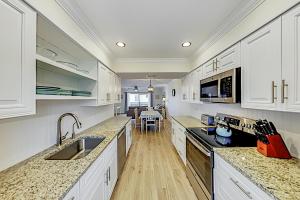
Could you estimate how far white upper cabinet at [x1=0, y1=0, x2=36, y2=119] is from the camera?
0.85 m

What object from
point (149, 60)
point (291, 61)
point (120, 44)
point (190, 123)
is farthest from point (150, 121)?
point (291, 61)

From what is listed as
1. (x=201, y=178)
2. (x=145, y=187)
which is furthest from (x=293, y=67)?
(x=145, y=187)

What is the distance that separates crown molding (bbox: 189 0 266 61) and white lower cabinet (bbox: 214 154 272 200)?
1526mm

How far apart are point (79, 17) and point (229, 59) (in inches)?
74.5

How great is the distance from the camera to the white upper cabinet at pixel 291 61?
1.07m

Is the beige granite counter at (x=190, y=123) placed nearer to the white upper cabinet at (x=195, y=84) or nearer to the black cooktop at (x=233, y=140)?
the white upper cabinet at (x=195, y=84)

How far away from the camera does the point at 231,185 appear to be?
51.9 inches

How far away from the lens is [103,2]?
1.59 m

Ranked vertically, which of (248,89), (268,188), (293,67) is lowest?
(268,188)

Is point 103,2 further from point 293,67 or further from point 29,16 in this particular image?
point 293,67

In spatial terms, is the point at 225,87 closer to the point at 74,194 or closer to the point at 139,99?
the point at 74,194

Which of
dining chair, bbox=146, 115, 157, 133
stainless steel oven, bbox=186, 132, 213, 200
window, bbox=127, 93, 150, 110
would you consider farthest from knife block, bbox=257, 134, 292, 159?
window, bbox=127, 93, 150, 110

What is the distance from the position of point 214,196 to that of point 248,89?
1161 mm

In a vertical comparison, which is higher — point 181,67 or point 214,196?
point 181,67
